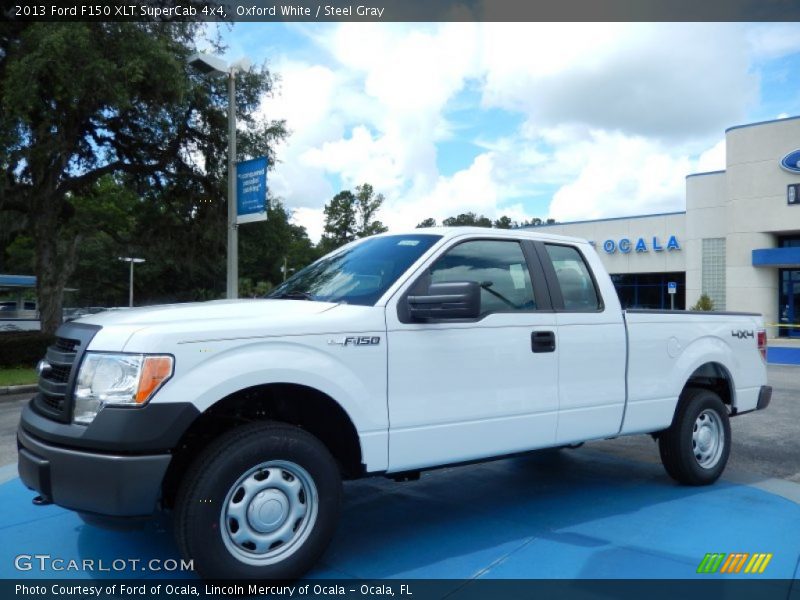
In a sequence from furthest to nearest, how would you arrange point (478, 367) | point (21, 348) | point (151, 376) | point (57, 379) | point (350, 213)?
point (350, 213)
point (21, 348)
point (478, 367)
point (57, 379)
point (151, 376)

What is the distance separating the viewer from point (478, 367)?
4281 millimetres

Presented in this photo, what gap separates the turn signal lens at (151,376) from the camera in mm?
3264

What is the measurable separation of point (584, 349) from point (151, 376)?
2890 mm

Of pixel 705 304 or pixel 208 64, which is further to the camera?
pixel 705 304

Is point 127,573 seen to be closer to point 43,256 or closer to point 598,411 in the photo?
point 598,411

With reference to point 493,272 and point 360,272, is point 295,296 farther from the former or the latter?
point 493,272

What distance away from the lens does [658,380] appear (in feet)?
17.4

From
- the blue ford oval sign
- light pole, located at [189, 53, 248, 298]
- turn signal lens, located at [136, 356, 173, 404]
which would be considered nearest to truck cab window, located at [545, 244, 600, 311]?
turn signal lens, located at [136, 356, 173, 404]

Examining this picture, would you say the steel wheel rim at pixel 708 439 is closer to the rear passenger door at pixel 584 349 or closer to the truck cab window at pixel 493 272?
the rear passenger door at pixel 584 349

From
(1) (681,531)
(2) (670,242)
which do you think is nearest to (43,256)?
(1) (681,531)

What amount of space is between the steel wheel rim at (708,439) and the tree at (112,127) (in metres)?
13.2

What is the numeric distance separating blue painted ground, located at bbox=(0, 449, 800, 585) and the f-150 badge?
1.28m

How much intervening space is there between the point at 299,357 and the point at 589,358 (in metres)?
2.20

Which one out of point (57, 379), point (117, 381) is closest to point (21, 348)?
point (57, 379)
